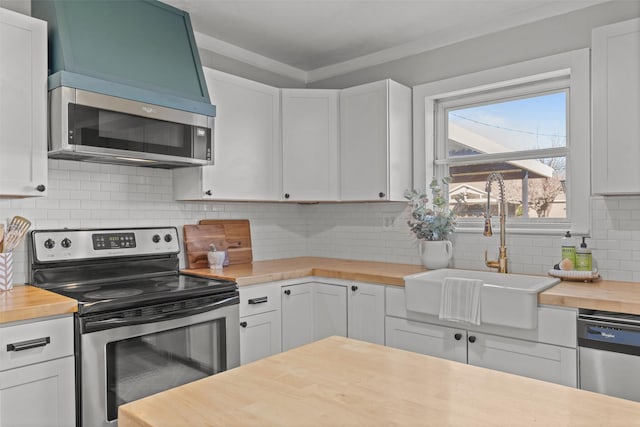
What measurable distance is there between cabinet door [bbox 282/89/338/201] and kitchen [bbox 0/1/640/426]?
1.38 ft

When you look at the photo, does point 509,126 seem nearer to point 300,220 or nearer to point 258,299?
point 300,220

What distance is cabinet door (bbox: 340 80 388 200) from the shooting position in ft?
10.7

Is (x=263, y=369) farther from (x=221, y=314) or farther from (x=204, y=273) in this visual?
(x=204, y=273)

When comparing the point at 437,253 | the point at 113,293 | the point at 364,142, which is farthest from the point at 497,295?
the point at 113,293

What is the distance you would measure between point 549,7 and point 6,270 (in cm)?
330

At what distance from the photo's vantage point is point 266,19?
303cm

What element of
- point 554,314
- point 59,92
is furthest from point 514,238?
point 59,92

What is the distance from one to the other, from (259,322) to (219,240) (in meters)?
0.80

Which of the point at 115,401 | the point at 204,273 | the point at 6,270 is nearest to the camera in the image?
the point at 115,401

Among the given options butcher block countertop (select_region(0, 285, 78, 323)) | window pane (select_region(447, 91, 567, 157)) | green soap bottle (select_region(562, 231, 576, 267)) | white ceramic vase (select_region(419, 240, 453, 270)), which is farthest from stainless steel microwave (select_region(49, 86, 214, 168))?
green soap bottle (select_region(562, 231, 576, 267))

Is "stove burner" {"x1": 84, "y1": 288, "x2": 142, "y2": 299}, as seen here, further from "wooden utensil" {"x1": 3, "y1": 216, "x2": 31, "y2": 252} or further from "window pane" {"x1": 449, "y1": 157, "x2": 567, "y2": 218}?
"window pane" {"x1": 449, "y1": 157, "x2": 567, "y2": 218}

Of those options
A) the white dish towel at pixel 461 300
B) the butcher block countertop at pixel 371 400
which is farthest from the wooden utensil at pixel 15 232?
the white dish towel at pixel 461 300

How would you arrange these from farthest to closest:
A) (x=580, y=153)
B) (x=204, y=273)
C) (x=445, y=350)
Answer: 1. (x=204, y=273)
2. (x=580, y=153)
3. (x=445, y=350)

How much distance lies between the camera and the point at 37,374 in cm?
189
